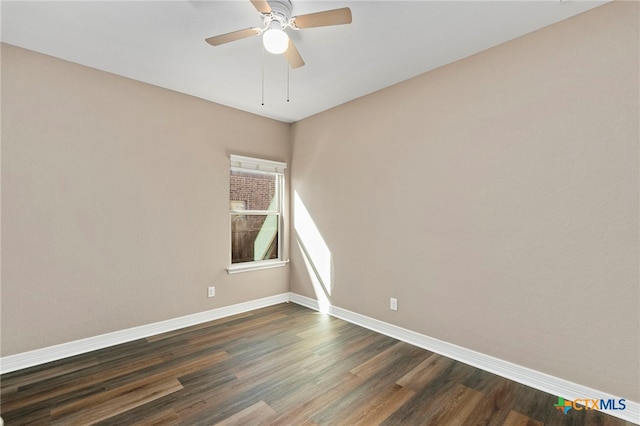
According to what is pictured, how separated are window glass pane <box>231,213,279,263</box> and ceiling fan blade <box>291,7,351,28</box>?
2.60 meters

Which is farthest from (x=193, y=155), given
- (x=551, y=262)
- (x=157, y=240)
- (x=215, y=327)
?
(x=551, y=262)

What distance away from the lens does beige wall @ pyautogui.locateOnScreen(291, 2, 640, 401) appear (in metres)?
1.95

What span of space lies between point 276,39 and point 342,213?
2.22 m

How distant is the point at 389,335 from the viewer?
318 centimetres

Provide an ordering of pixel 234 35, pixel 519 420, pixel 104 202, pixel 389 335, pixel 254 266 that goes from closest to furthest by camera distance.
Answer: pixel 519 420
pixel 234 35
pixel 104 202
pixel 389 335
pixel 254 266

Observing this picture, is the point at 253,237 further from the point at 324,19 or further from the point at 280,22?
the point at 324,19

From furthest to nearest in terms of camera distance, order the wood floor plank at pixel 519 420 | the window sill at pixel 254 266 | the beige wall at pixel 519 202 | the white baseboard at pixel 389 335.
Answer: the window sill at pixel 254 266 → the white baseboard at pixel 389 335 → the beige wall at pixel 519 202 → the wood floor plank at pixel 519 420

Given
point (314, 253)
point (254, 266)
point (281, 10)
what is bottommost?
point (254, 266)

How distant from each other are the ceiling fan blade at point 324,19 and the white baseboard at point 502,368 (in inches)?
111

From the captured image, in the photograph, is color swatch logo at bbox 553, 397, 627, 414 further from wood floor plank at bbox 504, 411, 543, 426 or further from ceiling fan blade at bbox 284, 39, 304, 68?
ceiling fan blade at bbox 284, 39, 304, 68

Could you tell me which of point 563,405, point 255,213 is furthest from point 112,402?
point 563,405

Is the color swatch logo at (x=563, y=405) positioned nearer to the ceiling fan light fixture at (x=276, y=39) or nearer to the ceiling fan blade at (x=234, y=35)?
the ceiling fan light fixture at (x=276, y=39)

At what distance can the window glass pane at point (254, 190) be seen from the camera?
12.9 ft

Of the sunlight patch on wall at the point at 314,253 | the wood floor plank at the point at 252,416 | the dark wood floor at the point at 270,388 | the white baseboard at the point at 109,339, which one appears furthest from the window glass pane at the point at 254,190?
the wood floor plank at the point at 252,416
